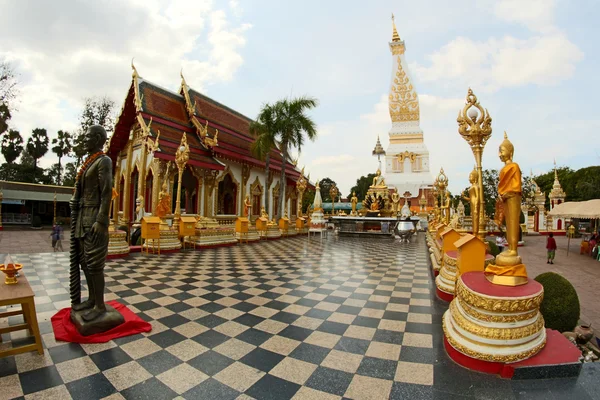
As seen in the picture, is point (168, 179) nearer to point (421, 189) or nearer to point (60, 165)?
point (421, 189)

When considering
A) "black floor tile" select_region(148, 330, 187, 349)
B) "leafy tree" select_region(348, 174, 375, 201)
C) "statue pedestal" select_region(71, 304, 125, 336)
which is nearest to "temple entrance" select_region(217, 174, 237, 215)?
"statue pedestal" select_region(71, 304, 125, 336)

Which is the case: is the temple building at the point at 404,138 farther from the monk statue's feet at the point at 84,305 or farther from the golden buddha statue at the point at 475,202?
the monk statue's feet at the point at 84,305

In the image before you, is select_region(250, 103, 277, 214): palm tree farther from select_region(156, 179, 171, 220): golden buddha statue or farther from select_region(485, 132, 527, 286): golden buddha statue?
select_region(485, 132, 527, 286): golden buddha statue

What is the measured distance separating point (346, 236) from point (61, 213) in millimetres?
25047

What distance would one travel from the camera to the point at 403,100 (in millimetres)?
32688

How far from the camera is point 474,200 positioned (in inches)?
150

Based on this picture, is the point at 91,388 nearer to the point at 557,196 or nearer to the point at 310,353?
the point at 310,353

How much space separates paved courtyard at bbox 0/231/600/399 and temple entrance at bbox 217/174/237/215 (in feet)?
38.0

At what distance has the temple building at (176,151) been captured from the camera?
12.7 meters

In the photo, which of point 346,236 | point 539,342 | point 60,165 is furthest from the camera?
point 60,165

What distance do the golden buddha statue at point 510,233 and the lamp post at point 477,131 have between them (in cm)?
97

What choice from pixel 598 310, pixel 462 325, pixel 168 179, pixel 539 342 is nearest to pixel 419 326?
pixel 462 325

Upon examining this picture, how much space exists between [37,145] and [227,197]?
91.2 feet

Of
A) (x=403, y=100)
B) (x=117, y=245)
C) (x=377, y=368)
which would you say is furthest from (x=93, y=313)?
(x=403, y=100)
